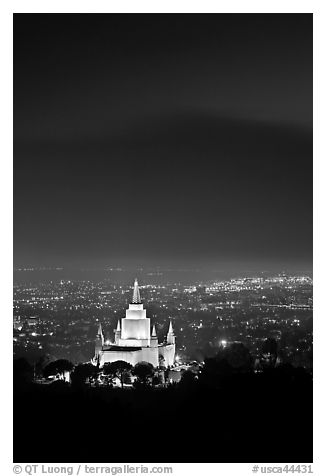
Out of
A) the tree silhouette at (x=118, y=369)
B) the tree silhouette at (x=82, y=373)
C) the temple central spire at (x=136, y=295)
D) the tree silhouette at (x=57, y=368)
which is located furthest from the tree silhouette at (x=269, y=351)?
the tree silhouette at (x=57, y=368)

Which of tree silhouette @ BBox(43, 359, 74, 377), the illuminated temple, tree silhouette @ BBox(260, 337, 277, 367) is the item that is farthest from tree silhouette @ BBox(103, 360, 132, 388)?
tree silhouette @ BBox(260, 337, 277, 367)

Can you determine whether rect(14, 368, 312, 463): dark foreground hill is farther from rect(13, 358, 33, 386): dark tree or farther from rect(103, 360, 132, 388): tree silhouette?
rect(103, 360, 132, 388): tree silhouette

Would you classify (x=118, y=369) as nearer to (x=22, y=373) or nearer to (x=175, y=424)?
(x=22, y=373)

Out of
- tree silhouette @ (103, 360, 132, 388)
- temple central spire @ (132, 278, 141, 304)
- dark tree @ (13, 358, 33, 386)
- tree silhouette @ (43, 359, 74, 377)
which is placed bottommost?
tree silhouette @ (103, 360, 132, 388)
